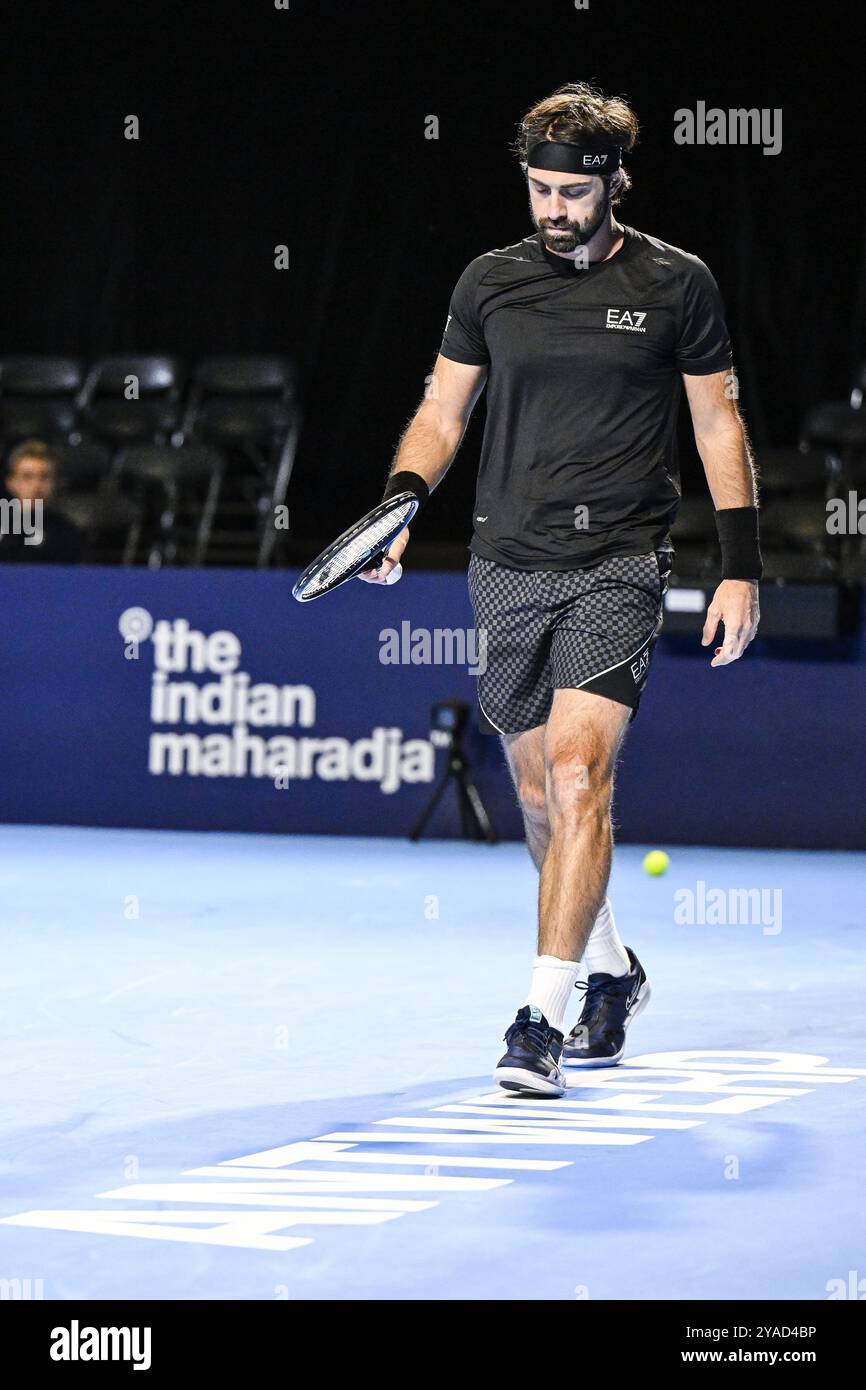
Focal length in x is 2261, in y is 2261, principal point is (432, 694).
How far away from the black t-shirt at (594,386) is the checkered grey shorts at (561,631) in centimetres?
5

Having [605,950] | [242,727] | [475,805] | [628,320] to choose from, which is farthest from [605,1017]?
[242,727]

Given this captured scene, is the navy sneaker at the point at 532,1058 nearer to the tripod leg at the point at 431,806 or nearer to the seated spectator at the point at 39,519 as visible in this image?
the tripod leg at the point at 431,806

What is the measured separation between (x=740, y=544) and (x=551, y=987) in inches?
44.4

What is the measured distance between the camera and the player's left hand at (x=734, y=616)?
500cm

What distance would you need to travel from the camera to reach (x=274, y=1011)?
6.00 m

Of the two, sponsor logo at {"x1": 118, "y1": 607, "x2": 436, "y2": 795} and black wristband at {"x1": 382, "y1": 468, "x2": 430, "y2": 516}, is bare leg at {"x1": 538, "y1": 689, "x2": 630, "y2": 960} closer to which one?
black wristband at {"x1": 382, "y1": 468, "x2": 430, "y2": 516}

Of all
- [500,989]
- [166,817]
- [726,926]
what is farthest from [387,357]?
[500,989]

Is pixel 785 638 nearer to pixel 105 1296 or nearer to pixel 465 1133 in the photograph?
pixel 465 1133

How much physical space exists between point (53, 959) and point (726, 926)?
2416 mm

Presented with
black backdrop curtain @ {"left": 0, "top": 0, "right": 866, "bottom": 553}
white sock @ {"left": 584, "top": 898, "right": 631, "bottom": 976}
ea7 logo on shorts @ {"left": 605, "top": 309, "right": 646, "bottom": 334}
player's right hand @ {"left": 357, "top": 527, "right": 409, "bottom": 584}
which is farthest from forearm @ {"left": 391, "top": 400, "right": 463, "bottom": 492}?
black backdrop curtain @ {"left": 0, "top": 0, "right": 866, "bottom": 553}

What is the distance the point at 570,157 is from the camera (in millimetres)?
4980

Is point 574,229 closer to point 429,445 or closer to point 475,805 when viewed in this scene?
point 429,445

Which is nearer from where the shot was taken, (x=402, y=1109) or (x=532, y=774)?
(x=402, y=1109)
